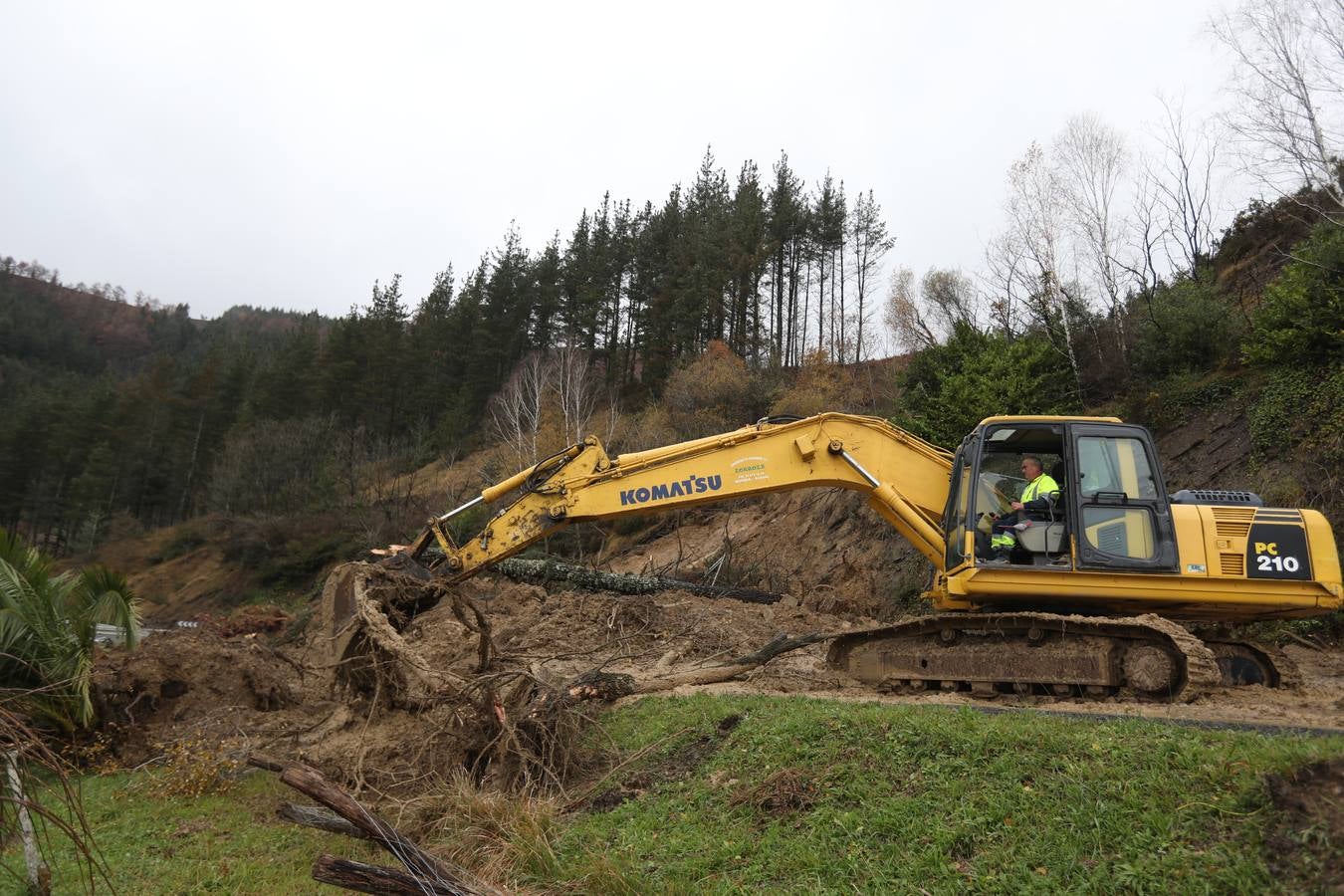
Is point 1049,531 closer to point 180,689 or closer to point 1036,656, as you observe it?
point 1036,656

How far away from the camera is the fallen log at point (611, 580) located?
1597cm

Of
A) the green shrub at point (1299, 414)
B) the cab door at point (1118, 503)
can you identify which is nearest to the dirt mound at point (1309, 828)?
the cab door at point (1118, 503)

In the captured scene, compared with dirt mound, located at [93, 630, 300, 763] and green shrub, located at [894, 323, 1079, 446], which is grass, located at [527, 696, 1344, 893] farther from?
green shrub, located at [894, 323, 1079, 446]

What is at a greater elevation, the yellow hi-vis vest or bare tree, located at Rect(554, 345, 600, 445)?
bare tree, located at Rect(554, 345, 600, 445)

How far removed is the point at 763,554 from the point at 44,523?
64.1m

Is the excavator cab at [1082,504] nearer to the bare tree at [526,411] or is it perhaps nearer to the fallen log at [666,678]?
the fallen log at [666,678]

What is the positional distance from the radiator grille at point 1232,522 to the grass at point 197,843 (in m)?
8.01

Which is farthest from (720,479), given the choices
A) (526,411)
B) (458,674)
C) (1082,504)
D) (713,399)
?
(713,399)

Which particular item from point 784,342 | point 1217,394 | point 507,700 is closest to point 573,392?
point 784,342

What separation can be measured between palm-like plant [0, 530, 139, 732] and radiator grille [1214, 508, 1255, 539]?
1159 centimetres

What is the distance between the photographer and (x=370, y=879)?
3.82m

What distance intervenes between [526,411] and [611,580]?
14279 millimetres

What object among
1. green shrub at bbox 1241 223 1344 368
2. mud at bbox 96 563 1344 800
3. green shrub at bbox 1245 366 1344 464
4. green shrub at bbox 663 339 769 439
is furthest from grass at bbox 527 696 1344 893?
green shrub at bbox 663 339 769 439

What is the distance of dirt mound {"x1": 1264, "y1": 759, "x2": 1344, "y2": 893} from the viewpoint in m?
3.22
